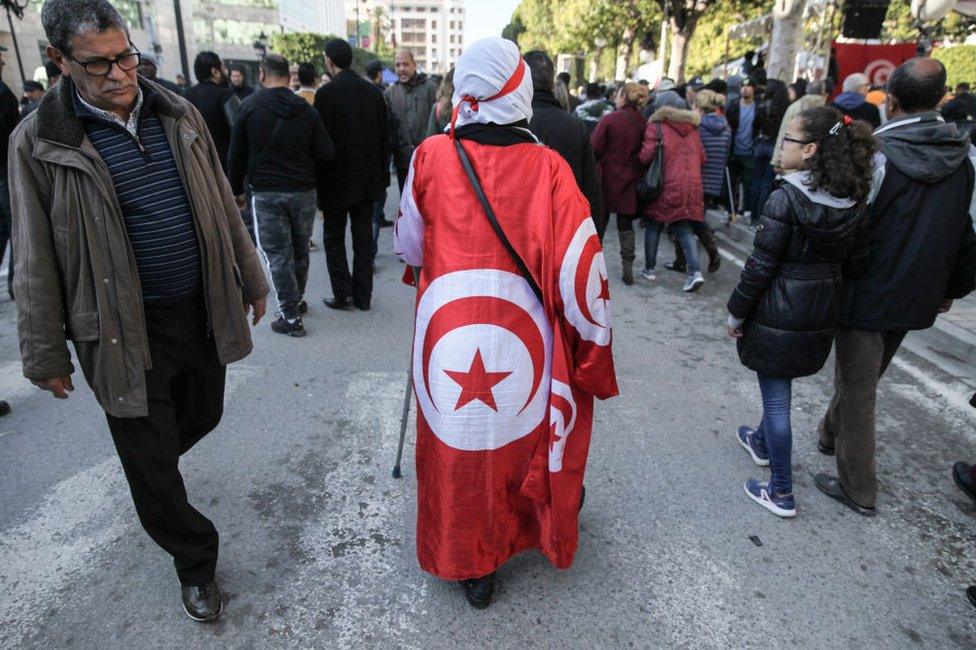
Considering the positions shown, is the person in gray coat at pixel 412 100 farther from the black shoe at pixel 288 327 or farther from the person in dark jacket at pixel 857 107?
the person in dark jacket at pixel 857 107

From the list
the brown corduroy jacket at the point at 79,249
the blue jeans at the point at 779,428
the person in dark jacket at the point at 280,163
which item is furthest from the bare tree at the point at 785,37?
the brown corduroy jacket at the point at 79,249

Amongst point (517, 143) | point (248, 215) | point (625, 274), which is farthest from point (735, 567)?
point (248, 215)

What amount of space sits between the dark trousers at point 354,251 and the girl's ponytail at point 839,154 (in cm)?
377

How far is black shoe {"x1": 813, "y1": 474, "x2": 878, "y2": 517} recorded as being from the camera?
2973mm

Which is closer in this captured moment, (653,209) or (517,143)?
(517,143)

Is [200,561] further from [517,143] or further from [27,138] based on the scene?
[517,143]

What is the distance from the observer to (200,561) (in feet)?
7.49

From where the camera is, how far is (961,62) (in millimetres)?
23156

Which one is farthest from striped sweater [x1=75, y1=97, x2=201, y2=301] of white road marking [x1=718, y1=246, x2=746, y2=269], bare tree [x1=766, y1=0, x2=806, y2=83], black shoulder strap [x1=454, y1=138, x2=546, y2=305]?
bare tree [x1=766, y1=0, x2=806, y2=83]

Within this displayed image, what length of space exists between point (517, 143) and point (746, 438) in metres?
2.25

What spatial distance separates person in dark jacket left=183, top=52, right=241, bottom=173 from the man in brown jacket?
4.27 metres

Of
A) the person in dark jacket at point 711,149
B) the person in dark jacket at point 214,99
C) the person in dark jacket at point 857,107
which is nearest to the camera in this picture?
the person in dark jacket at point 214,99

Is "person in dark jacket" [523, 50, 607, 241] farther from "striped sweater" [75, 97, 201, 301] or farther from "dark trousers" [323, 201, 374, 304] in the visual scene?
"striped sweater" [75, 97, 201, 301]

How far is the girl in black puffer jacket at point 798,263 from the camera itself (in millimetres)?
2463
